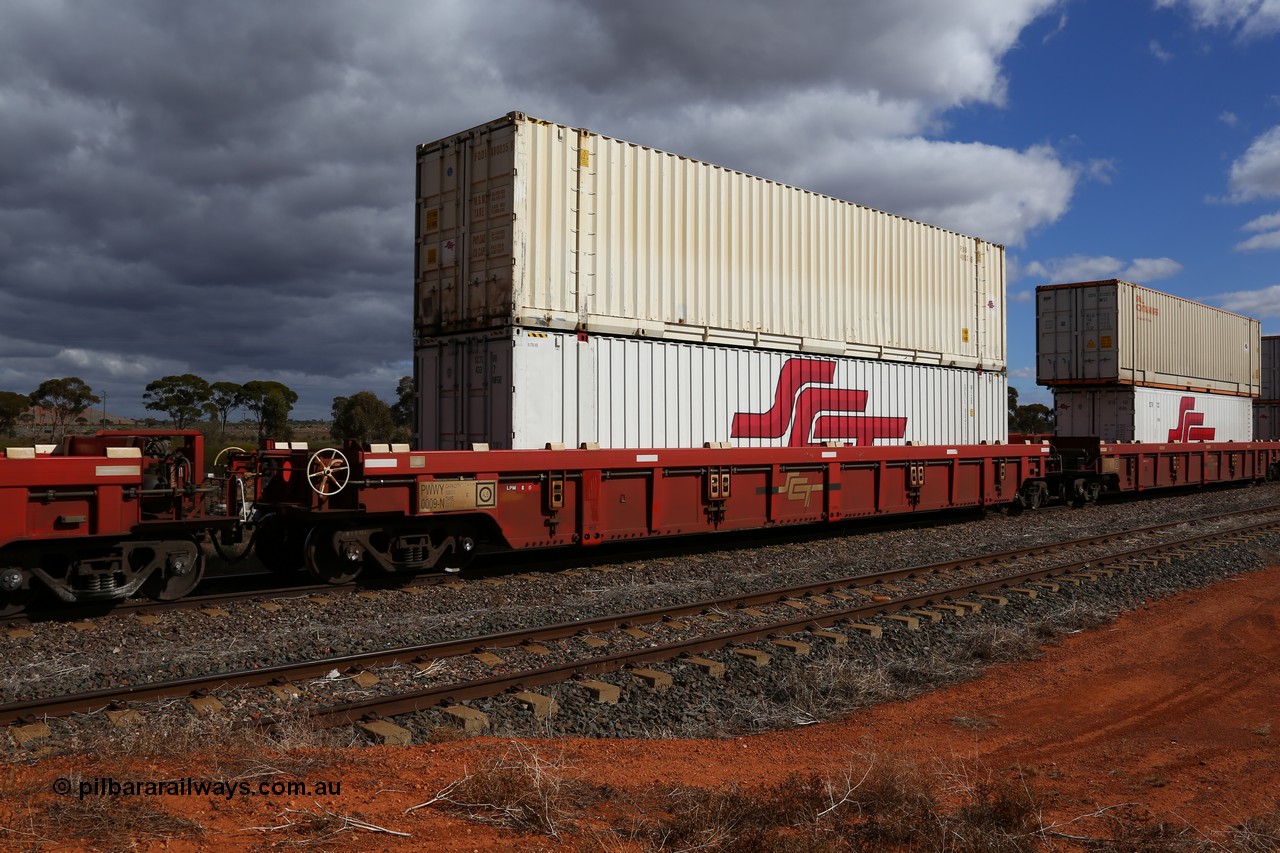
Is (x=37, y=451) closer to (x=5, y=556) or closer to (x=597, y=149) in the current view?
(x=5, y=556)

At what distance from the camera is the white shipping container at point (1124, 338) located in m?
21.7

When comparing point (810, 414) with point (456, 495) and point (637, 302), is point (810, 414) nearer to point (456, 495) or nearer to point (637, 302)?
point (637, 302)

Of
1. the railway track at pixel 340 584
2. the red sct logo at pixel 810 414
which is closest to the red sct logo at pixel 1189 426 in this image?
the railway track at pixel 340 584

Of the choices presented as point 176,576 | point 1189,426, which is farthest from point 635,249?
point 1189,426

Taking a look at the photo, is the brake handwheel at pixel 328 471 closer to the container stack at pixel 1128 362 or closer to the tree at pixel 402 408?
the container stack at pixel 1128 362

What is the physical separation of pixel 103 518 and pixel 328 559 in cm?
222

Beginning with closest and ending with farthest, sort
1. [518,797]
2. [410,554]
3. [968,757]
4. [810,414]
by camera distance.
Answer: [518,797], [968,757], [410,554], [810,414]

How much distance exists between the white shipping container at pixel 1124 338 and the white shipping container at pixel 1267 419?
1045cm

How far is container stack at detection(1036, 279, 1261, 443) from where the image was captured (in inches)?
856

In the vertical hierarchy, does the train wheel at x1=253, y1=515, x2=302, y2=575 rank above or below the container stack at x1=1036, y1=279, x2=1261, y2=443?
below

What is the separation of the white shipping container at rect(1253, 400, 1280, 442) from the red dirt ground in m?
33.5

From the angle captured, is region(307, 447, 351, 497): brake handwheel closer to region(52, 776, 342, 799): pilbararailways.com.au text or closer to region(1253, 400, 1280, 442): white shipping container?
region(52, 776, 342, 799): pilbararailways.com.au text

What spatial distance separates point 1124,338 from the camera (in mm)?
21656

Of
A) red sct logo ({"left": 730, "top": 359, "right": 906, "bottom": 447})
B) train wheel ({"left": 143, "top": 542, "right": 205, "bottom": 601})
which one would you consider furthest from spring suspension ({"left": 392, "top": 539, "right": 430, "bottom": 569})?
red sct logo ({"left": 730, "top": 359, "right": 906, "bottom": 447})
